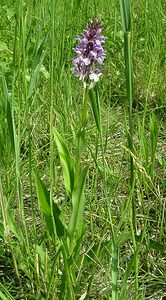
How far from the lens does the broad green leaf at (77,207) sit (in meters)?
0.85

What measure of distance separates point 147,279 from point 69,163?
0.27 meters

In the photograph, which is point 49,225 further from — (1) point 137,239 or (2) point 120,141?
(2) point 120,141

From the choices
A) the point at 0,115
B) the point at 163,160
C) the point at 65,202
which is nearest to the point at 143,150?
the point at 163,160

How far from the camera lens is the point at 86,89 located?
0.89 m

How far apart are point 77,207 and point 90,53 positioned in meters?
0.27

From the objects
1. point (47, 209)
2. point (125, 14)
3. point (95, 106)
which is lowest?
point (47, 209)

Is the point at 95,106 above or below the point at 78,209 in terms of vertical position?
above

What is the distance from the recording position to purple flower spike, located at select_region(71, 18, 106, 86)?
2.87ft

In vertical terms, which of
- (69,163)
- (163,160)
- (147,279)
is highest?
(69,163)

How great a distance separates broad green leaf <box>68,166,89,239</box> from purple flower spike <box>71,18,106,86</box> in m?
0.17

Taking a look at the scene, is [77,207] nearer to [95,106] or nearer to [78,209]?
[78,209]

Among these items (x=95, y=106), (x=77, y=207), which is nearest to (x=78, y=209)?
(x=77, y=207)

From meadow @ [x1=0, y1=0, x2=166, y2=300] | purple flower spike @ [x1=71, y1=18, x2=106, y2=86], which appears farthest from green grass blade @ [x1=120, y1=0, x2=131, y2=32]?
purple flower spike @ [x1=71, y1=18, x2=106, y2=86]

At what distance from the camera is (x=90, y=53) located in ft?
2.89
